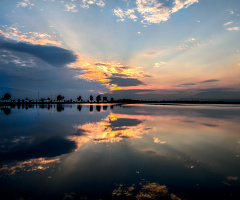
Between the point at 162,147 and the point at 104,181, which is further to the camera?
the point at 162,147

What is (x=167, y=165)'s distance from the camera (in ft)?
30.1

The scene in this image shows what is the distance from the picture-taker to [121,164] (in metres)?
9.32

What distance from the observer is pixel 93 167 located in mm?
8789

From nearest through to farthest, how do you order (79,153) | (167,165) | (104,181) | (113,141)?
1. (104,181)
2. (167,165)
3. (79,153)
4. (113,141)

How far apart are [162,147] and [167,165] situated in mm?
3601

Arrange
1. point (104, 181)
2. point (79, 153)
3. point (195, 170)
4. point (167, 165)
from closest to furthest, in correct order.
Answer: point (104, 181) < point (195, 170) < point (167, 165) < point (79, 153)

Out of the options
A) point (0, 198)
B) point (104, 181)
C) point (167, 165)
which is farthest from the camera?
point (167, 165)

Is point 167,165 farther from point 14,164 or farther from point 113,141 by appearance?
point 14,164

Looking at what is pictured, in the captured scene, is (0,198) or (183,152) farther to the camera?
(183,152)

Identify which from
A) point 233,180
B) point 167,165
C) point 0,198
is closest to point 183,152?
point 167,165

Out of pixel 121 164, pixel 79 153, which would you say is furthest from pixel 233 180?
pixel 79 153

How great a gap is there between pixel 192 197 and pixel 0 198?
285 inches

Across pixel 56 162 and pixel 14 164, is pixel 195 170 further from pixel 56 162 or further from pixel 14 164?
pixel 14 164

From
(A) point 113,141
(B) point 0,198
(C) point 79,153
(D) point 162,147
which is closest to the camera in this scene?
(B) point 0,198
